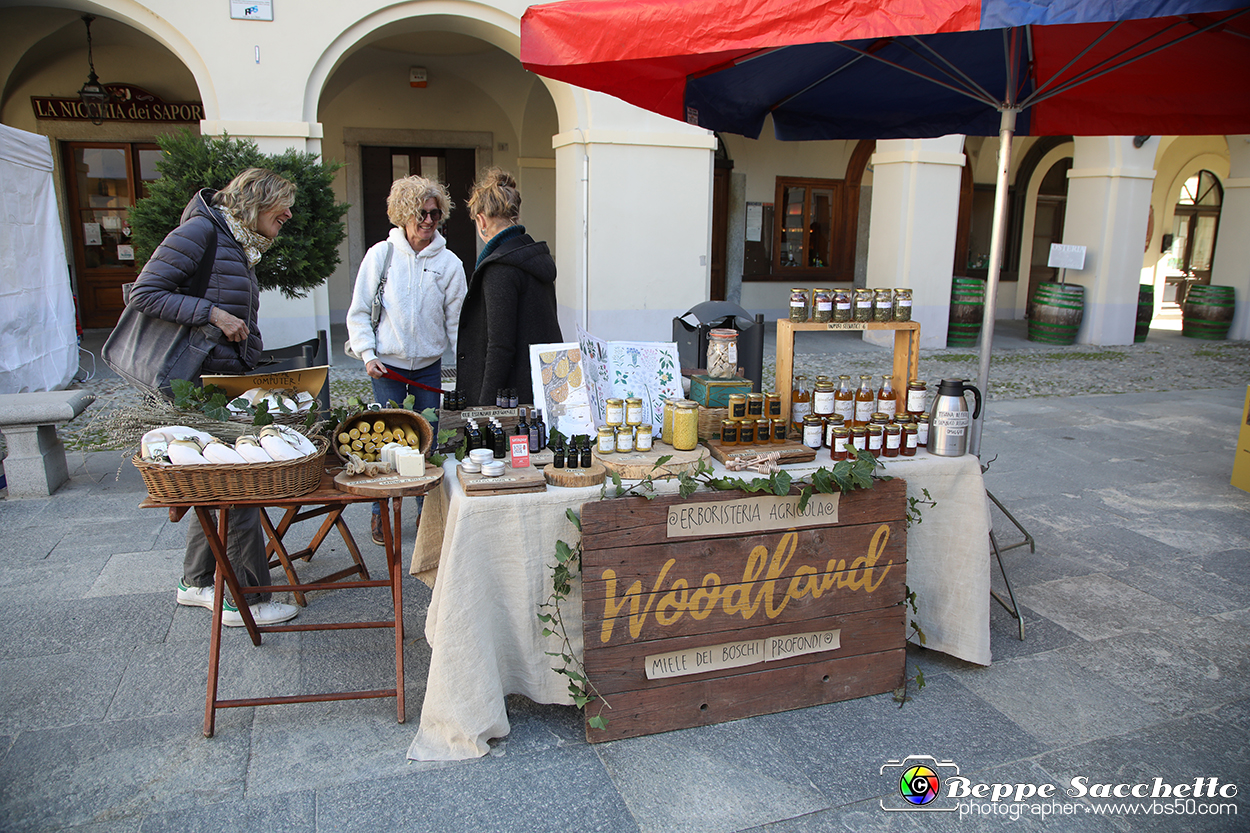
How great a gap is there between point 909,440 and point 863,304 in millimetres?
577

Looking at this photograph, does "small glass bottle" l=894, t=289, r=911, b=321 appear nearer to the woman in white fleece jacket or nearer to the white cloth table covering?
the white cloth table covering

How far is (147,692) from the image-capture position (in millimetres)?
2613

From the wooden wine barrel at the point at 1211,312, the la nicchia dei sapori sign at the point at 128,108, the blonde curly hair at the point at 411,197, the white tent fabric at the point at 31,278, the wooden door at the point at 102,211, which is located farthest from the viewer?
the wooden wine barrel at the point at 1211,312

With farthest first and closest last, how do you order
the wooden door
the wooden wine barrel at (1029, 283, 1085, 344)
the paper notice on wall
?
1. the paper notice on wall
2. the wooden wine barrel at (1029, 283, 1085, 344)
3. the wooden door

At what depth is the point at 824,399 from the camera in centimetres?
288

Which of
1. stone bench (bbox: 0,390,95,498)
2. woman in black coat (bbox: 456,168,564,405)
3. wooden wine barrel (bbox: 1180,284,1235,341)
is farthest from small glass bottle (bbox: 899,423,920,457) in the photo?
wooden wine barrel (bbox: 1180,284,1235,341)

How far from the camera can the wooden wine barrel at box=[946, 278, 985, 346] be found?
1106 centimetres

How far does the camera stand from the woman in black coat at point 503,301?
3252 mm

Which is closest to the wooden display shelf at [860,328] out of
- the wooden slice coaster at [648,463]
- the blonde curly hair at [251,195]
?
the wooden slice coaster at [648,463]

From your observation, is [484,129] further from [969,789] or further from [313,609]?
[969,789]

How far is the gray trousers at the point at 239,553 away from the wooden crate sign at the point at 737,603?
142 cm

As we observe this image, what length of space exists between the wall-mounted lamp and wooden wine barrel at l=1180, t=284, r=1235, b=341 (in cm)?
1584

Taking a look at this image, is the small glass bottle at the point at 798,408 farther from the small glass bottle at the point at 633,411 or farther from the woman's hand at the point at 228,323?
the woman's hand at the point at 228,323

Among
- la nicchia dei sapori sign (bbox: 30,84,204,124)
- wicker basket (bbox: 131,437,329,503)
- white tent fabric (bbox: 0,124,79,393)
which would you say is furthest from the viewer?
la nicchia dei sapori sign (bbox: 30,84,204,124)
